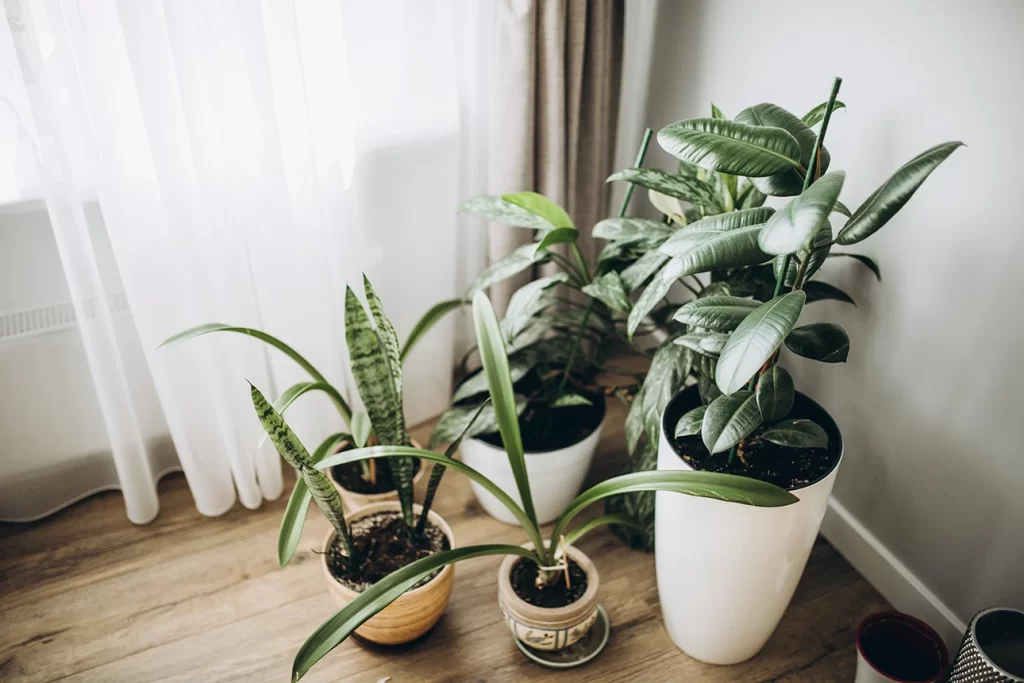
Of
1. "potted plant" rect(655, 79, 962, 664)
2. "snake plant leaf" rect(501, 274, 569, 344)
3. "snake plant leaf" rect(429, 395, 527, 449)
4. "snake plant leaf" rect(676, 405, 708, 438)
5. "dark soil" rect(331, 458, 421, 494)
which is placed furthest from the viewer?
"dark soil" rect(331, 458, 421, 494)

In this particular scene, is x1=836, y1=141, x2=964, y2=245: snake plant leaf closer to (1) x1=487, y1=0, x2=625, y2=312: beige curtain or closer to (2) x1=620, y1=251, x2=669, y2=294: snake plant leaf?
(2) x1=620, y1=251, x2=669, y2=294: snake plant leaf

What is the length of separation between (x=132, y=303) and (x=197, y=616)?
0.64 m

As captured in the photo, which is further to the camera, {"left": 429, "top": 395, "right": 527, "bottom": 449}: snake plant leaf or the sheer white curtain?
{"left": 429, "top": 395, "right": 527, "bottom": 449}: snake plant leaf

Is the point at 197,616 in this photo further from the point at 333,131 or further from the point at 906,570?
the point at 906,570

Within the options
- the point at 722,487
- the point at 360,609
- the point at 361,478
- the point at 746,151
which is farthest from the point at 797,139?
the point at 361,478

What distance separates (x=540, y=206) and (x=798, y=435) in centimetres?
60

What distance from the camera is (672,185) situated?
4.34ft

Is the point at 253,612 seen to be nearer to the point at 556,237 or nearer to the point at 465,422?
the point at 465,422

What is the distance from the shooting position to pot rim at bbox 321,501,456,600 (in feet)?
4.43

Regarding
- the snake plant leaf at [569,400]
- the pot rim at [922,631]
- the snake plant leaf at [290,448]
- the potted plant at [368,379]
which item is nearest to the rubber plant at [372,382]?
the potted plant at [368,379]

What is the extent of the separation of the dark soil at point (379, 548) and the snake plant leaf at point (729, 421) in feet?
1.89

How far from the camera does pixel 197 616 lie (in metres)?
1.54

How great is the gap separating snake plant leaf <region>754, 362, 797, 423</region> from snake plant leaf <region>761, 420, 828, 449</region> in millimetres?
23

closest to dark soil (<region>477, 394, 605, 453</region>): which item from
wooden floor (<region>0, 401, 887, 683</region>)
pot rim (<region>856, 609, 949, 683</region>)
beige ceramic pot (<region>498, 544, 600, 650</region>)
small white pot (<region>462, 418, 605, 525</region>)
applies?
small white pot (<region>462, 418, 605, 525</region>)
